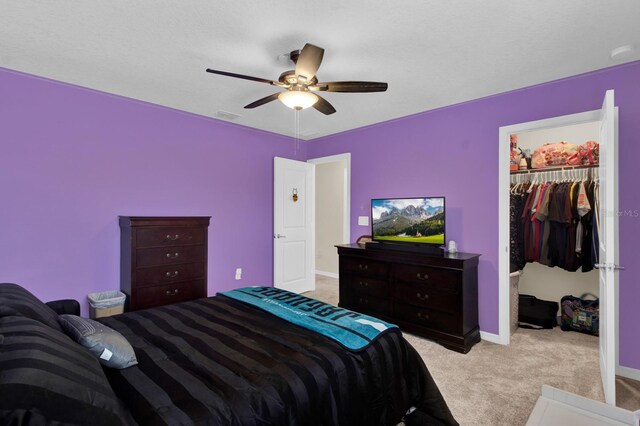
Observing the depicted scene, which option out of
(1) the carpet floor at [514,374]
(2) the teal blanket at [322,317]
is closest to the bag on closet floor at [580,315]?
(1) the carpet floor at [514,374]

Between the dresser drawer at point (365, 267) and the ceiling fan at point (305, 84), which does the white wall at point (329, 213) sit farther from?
the ceiling fan at point (305, 84)

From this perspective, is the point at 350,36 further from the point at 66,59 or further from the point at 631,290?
the point at 631,290

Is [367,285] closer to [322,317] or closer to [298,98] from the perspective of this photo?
[322,317]

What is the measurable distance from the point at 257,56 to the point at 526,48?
6.66 ft

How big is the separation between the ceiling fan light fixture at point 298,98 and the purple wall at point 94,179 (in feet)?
6.72

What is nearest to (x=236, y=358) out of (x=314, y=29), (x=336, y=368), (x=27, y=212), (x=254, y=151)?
(x=336, y=368)

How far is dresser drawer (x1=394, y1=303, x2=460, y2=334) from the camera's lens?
299 centimetres

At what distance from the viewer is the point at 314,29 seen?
2.08 m

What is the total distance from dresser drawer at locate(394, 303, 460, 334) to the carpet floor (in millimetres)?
178

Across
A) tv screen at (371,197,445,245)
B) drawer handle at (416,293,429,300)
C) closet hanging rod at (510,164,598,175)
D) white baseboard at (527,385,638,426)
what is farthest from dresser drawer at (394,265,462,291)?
closet hanging rod at (510,164,598,175)

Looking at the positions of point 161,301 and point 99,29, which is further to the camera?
point 161,301

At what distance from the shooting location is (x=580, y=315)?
131 inches

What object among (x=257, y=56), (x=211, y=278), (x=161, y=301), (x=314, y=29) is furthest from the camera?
(x=211, y=278)

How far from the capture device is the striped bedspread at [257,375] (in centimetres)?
114
